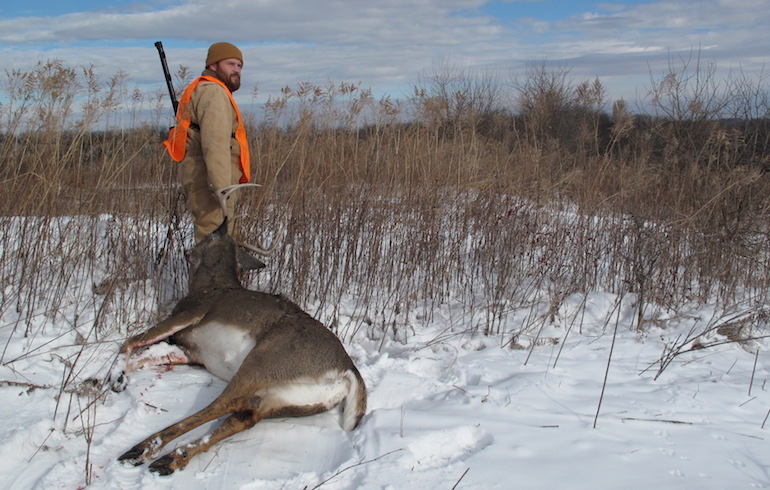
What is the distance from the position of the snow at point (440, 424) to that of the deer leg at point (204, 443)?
4 cm

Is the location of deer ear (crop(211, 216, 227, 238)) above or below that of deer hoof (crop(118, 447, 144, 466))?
above

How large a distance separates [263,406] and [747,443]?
2.41 metres

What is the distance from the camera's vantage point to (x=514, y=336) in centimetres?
426

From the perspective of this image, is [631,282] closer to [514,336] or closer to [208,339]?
[514,336]

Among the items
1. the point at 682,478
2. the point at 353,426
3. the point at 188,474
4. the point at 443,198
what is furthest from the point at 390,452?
the point at 443,198

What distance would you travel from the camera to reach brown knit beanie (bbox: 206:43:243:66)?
14.2 feet

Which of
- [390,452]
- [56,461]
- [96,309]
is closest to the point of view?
[56,461]

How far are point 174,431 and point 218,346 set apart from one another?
2.54 ft

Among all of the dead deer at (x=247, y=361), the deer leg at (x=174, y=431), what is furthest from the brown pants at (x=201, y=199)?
the deer leg at (x=174, y=431)

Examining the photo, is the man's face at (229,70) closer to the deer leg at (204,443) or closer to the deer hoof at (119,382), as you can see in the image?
the deer hoof at (119,382)

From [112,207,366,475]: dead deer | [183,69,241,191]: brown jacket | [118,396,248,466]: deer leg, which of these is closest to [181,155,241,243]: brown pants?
[183,69,241,191]: brown jacket

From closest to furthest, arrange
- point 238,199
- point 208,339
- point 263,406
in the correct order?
1. point 263,406
2. point 208,339
3. point 238,199

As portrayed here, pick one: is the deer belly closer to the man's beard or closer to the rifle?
the man's beard

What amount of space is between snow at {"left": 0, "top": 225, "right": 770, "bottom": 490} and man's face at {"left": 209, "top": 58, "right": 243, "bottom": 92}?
2095mm
